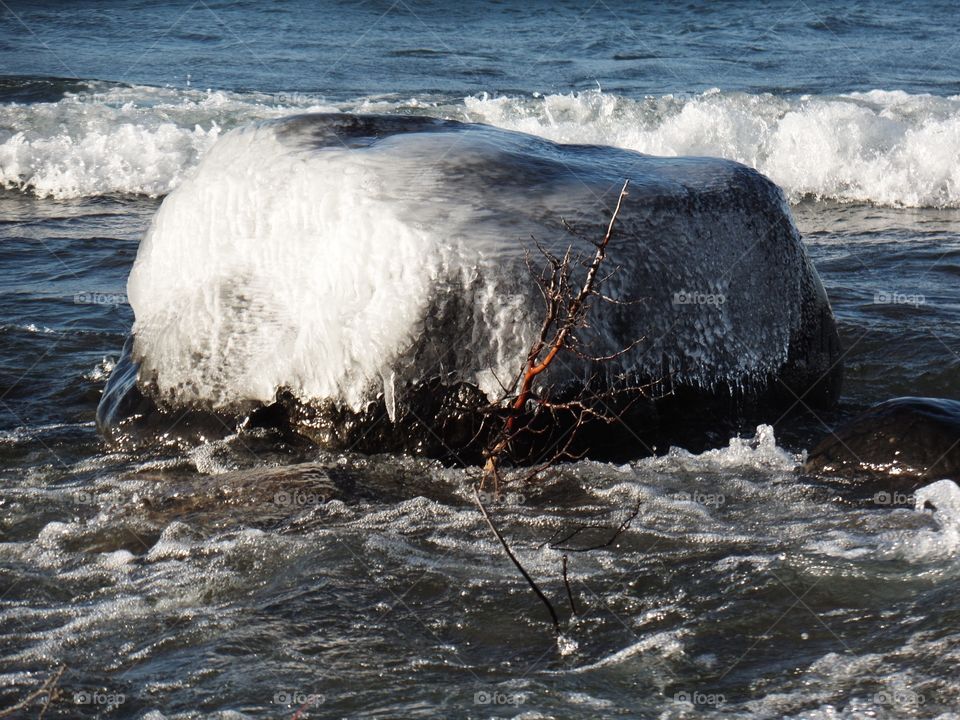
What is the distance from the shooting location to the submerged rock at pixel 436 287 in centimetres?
451

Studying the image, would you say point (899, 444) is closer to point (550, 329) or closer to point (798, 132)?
point (550, 329)

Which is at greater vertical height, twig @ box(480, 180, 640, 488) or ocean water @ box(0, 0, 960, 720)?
twig @ box(480, 180, 640, 488)

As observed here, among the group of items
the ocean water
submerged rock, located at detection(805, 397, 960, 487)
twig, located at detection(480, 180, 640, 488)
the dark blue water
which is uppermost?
the dark blue water

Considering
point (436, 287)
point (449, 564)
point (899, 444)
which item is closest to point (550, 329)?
point (436, 287)

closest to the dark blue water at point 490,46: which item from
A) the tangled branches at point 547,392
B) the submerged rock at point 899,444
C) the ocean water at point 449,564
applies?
the ocean water at point 449,564

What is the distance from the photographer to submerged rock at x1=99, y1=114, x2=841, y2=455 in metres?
4.51

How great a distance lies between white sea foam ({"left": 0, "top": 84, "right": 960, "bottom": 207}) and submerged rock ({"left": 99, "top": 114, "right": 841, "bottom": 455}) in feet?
19.4

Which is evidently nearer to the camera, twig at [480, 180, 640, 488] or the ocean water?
the ocean water

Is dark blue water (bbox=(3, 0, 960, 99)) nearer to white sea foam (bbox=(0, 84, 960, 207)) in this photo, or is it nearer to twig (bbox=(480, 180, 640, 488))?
white sea foam (bbox=(0, 84, 960, 207))

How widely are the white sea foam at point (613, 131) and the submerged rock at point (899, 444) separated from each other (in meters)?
6.02

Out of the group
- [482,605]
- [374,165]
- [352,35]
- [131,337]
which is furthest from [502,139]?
[352,35]

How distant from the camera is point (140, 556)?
13.3ft

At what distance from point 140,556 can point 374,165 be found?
1.76 m

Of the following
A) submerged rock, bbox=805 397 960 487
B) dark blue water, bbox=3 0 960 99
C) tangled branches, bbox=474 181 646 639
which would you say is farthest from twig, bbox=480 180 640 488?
dark blue water, bbox=3 0 960 99
